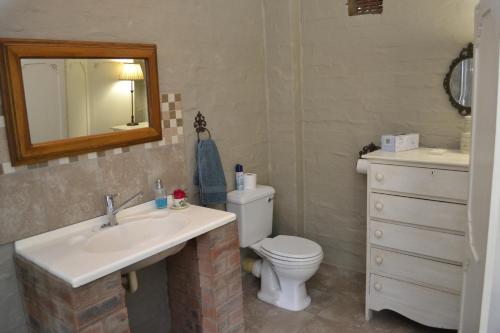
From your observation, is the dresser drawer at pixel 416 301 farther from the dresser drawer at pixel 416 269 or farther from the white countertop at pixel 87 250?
the white countertop at pixel 87 250

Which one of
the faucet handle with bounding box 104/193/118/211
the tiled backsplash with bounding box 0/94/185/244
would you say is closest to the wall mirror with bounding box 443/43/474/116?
the tiled backsplash with bounding box 0/94/185/244

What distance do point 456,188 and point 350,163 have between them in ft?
3.17

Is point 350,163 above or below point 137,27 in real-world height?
below

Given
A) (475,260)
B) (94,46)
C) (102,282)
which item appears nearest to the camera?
(475,260)

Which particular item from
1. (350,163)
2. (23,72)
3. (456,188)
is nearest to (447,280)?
(456,188)

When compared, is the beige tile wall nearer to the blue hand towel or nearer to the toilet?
the blue hand towel

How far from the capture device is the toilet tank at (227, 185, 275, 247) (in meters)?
2.88

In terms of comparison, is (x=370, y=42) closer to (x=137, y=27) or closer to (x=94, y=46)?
(x=137, y=27)

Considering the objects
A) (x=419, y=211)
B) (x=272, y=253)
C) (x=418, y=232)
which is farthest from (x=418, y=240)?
(x=272, y=253)

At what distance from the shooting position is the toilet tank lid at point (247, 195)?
2.86m

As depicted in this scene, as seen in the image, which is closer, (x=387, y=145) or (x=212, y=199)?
(x=387, y=145)

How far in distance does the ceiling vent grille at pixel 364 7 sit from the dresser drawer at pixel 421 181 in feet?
3.61

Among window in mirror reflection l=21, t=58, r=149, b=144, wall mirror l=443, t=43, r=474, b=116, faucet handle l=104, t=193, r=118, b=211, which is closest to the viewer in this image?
window in mirror reflection l=21, t=58, r=149, b=144

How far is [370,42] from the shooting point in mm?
2887
